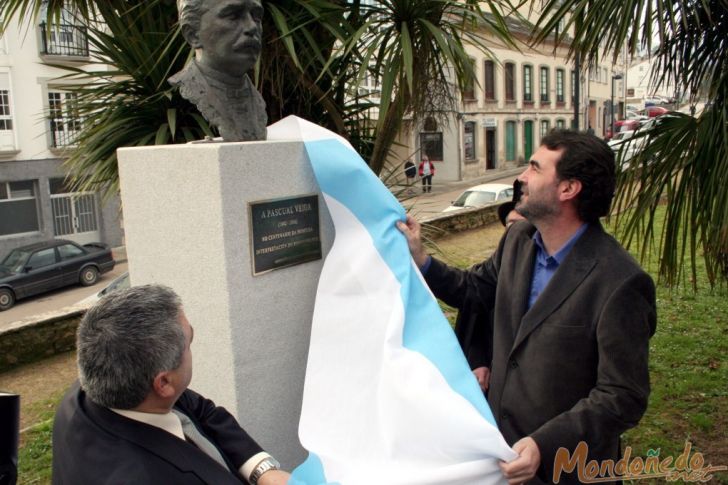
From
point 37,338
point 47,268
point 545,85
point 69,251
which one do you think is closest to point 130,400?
point 37,338

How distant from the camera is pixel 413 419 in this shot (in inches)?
87.3

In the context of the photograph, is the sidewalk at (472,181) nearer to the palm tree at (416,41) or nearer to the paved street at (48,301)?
the paved street at (48,301)

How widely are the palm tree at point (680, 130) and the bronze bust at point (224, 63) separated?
1.94 metres

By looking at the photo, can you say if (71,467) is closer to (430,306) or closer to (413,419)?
(413,419)

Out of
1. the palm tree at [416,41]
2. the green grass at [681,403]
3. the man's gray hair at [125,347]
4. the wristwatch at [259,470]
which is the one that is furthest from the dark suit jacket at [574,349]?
the green grass at [681,403]

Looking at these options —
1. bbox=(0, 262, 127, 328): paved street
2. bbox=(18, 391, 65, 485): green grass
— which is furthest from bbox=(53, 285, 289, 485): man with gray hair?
bbox=(0, 262, 127, 328): paved street

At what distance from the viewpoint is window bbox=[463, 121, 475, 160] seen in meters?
31.1

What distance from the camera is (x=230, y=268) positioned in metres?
2.69

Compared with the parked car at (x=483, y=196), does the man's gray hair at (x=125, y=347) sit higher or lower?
higher

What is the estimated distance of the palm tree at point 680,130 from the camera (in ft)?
12.4

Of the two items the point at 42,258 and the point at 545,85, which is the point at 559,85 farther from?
the point at 42,258

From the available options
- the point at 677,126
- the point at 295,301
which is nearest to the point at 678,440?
the point at 677,126

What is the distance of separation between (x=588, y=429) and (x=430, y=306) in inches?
29.0

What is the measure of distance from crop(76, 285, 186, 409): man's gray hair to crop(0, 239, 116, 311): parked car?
13.6 meters
